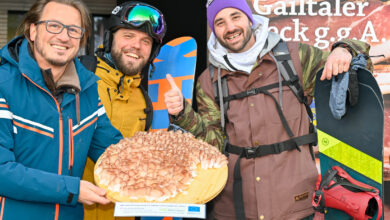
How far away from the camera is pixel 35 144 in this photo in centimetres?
175

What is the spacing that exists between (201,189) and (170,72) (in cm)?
155

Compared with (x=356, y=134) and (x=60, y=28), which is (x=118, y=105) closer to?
(x=60, y=28)

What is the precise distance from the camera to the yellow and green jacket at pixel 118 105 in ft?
8.05

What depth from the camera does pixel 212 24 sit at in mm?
2486

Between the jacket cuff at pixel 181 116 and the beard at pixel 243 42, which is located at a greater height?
the beard at pixel 243 42

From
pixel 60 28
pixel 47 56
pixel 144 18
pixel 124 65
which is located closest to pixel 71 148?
pixel 47 56

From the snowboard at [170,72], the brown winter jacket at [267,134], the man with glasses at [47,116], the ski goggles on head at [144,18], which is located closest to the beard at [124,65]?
the ski goggles on head at [144,18]

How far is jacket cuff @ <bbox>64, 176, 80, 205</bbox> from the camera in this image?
5.43 ft

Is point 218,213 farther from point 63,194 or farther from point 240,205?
point 63,194

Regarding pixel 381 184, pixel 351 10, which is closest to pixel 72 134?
pixel 381 184

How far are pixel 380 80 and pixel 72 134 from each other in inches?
128

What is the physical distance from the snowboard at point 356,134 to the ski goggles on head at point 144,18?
4.11ft

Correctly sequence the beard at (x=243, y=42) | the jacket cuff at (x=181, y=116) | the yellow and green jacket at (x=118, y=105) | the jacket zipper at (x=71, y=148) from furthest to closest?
the yellow and green jacket at (x=118, y=105)
the beard at (x=243, y=42)
the jacket cuff at (x=181, y=116)
the jacket zipper at (x=71, y=148)

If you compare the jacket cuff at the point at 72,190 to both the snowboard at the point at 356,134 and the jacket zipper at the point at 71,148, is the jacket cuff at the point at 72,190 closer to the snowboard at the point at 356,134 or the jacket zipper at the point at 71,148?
the jacket zipper at the point at 71,148
